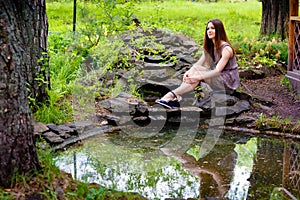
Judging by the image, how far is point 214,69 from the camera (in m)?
7.85

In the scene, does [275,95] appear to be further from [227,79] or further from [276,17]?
[276,17]

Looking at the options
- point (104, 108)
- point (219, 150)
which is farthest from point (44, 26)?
point (219, 150)

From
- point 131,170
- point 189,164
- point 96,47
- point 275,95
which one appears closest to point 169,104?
point 189,164

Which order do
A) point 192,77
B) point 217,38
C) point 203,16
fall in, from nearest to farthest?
point 192,77
point 217,38
point 203,16

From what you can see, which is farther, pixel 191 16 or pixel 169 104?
pixel 191 16

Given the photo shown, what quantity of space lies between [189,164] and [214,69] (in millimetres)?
2335

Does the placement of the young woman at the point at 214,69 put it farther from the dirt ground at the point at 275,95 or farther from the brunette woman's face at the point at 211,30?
the dirt ground at the point at 275,95

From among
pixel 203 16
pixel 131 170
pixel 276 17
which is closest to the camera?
pixel 131 170

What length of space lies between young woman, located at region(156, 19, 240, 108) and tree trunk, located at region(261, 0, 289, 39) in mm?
4513

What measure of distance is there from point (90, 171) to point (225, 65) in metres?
3.18

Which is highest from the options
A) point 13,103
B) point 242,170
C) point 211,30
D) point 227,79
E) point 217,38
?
point 211,30

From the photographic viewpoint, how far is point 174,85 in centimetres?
833

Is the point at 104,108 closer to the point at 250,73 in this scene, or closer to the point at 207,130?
the point at 207,130

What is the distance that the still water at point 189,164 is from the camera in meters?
5.18
